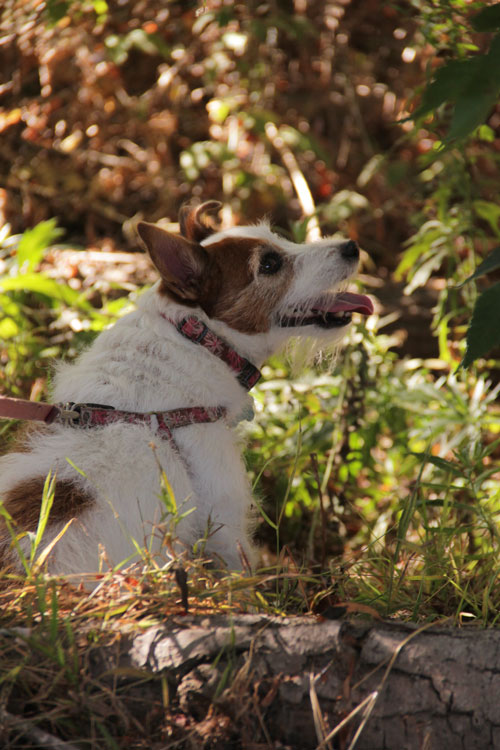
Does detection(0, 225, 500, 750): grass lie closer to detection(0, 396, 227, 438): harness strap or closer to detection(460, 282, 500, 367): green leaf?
detection(0, 396, 227, 438): harness strap

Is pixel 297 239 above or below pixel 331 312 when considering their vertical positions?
below

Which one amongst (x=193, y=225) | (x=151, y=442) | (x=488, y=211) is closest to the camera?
(x=151, y=442)

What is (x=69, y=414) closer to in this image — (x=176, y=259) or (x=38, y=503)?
(x=38, y=503)

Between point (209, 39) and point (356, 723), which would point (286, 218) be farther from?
point (356, 723)

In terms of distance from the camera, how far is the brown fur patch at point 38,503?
2.03 meters

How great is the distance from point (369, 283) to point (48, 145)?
2798 mm

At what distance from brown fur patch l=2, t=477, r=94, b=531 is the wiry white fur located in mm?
23

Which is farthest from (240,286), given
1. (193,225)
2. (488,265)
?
(488,265)

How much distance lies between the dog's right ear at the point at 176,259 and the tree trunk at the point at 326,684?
3.93 feet

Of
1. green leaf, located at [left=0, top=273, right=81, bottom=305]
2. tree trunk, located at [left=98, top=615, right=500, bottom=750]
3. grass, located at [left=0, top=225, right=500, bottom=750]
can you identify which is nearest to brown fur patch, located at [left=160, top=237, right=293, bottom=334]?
grass, located at [left=0, top=225, right=500, bottom=750]

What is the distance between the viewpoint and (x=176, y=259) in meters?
2.44

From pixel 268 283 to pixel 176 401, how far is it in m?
0.59

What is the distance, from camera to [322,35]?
6.09 m

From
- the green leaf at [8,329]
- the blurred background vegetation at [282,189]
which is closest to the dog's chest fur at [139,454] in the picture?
the blurred background vegetation at [282,189]
